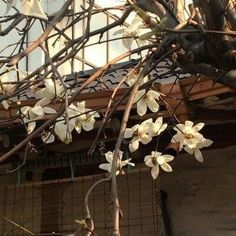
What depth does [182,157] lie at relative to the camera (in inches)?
229

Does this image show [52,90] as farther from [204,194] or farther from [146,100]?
[204,194]

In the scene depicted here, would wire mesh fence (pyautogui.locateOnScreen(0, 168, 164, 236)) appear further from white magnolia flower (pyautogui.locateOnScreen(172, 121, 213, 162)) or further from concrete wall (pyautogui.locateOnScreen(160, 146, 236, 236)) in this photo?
white magnolia flower (pyautogui.locateOnScreen(172, 121, 213, 162))

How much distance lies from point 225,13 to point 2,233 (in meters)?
3.61

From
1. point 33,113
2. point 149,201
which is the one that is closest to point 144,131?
point 33,113

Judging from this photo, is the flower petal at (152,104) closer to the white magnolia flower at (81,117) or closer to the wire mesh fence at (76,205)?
the white magnolia flower at (81,117)

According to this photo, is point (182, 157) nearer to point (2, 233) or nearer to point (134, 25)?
point (2, 233)

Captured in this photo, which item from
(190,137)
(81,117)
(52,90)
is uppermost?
(52,90)

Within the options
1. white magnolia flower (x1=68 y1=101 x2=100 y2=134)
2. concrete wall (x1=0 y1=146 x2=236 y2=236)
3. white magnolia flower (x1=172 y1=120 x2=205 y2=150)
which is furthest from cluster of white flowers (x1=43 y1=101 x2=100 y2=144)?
concrete wall (x1=0 y1=146 x2=236 y2=236)

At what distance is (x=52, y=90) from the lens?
3746 millimetres

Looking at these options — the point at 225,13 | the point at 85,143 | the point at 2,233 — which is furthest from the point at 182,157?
the point at 225,13

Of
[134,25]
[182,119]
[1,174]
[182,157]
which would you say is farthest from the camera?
[1,174]

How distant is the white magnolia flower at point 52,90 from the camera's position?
12.3 feet

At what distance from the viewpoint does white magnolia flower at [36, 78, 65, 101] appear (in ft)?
12.3

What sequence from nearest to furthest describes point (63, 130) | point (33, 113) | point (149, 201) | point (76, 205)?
point (63, 130) < point (33, 113) < point (149, 201) < point (76, 205)
